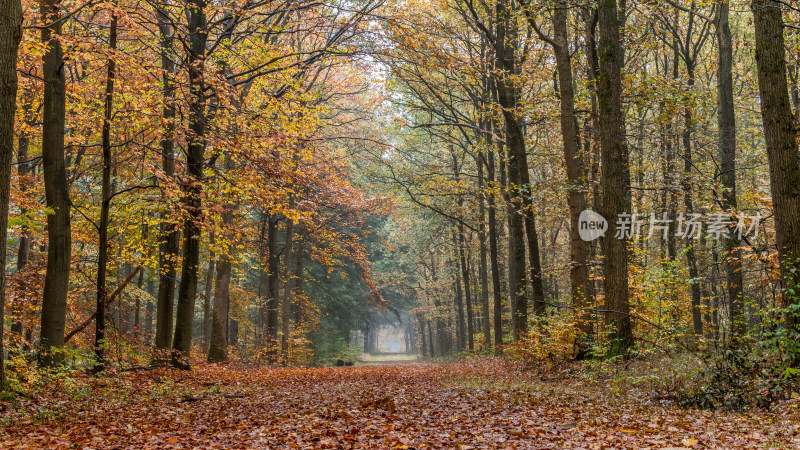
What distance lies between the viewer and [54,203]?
32.7 ft

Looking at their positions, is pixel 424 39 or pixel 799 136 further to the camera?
pixel 424 39

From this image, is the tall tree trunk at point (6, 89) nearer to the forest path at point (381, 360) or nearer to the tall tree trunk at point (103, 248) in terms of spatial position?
the tall tree trunk at point (103, 248)

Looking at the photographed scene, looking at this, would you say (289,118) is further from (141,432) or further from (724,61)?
(724,61)

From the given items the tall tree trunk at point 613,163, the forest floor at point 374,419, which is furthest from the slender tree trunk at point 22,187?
the tall tree trunk at point 613,163

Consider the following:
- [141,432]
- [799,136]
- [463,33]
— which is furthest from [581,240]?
[463,33]

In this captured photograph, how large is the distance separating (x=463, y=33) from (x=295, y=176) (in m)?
A: 13.0

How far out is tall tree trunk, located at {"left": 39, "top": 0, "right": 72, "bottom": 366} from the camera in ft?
31.7

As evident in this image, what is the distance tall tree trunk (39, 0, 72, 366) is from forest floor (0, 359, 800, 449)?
1.17m

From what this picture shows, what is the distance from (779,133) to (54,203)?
41.3 feet

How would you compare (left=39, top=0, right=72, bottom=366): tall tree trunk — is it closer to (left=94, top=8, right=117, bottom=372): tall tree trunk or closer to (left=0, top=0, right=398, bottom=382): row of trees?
(left=0, top=0, right=398, bottom=382): row of trees

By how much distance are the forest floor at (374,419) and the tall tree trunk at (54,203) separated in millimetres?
1174

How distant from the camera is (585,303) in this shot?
13.5 m

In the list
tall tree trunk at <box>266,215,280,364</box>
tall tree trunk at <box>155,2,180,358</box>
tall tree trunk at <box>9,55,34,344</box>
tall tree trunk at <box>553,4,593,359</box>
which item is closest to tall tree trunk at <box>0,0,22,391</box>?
tall tree trunk at <box>9,55,34,344</box>

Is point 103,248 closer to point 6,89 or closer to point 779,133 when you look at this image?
point 6,89
